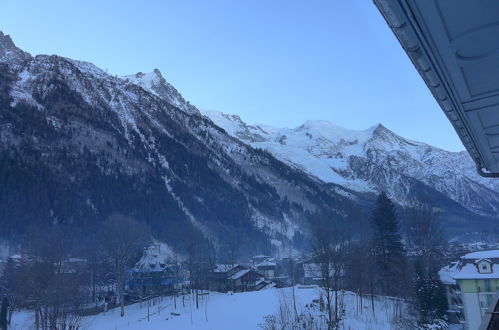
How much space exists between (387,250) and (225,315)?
23.0m

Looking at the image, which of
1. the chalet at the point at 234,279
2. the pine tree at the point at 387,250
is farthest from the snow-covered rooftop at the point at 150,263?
the pine tree at the point at 387,250

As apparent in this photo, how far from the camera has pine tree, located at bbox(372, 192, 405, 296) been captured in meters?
40.1

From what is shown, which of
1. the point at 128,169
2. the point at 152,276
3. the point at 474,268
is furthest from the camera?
the point at 128,169

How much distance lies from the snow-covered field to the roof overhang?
22.4 metres

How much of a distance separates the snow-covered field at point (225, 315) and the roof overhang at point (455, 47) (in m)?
22.4

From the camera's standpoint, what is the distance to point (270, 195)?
13812 cm

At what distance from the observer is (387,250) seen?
44531mm

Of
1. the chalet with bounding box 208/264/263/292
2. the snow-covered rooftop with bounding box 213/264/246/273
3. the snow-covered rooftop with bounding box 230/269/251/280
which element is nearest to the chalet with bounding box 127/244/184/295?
the chalet with bounding box 208/264/263/292

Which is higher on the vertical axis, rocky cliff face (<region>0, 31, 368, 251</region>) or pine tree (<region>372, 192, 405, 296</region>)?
rocky cliff face (<region>0, 31, 368, 251</region>)

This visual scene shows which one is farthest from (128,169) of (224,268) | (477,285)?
(477,285)

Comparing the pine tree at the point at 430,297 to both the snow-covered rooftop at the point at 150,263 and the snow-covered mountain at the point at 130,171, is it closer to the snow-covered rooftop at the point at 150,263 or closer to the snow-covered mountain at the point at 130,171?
the snow-covered mountain at the point at 130,171

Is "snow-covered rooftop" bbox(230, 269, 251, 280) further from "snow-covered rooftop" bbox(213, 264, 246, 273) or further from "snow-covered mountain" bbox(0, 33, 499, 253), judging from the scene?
"snow-covered mountain" bbox(0, 33, 499, 253)

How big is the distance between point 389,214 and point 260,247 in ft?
214

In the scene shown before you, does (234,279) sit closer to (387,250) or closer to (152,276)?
(152,276)
